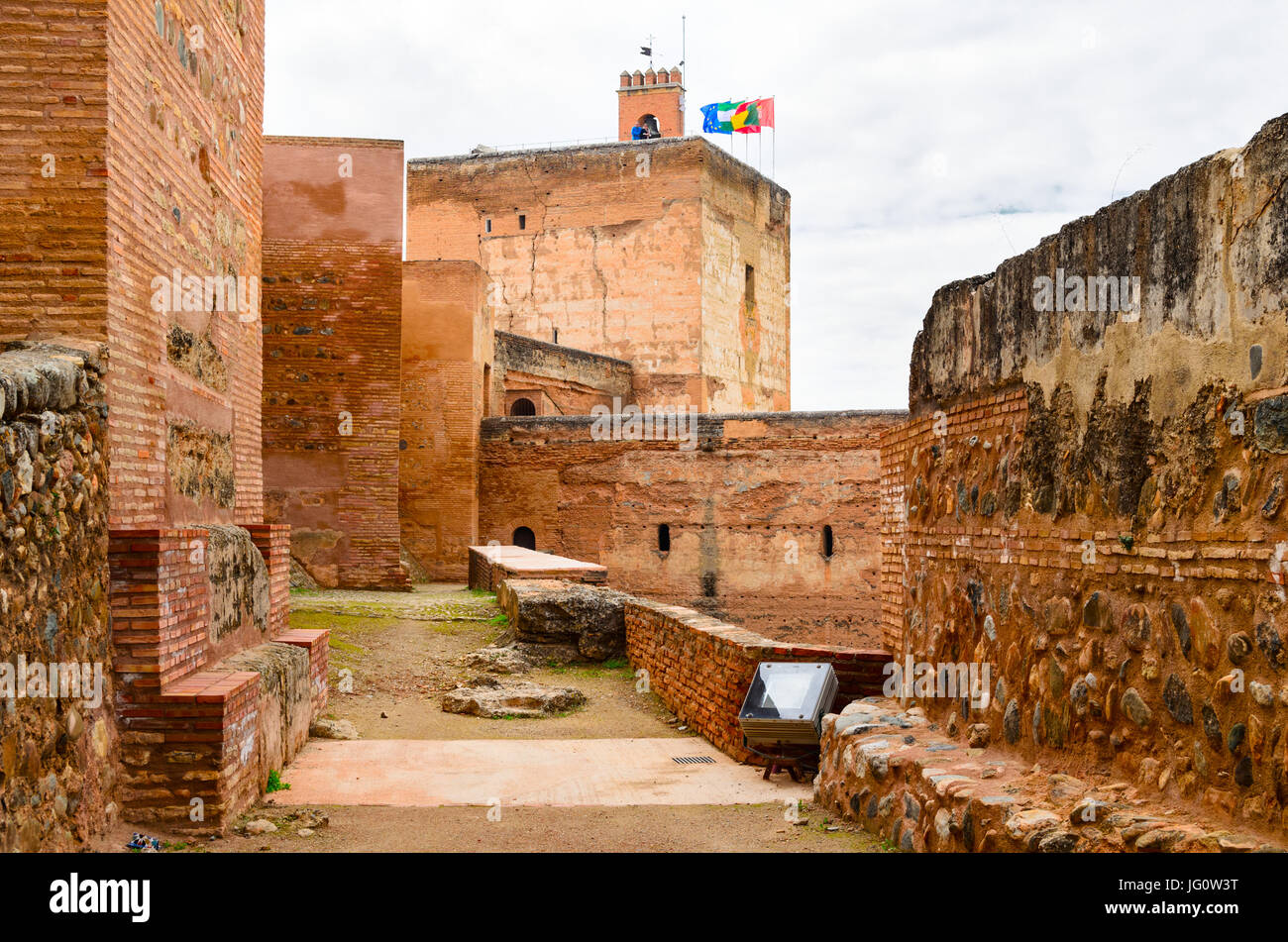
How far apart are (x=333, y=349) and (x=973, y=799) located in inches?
550

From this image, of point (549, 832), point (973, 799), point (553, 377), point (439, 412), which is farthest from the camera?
point (553, 377)

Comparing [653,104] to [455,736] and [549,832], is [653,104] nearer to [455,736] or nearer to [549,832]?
[455,736]

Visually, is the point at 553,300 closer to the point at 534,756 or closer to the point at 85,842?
the point at 534,756

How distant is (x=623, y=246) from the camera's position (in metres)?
32.3

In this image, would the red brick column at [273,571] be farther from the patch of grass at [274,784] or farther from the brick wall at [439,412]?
the brick wall at [439,412]

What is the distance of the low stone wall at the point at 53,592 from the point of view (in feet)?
12.5

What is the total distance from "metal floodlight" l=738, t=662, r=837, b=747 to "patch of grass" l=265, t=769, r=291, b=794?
2.49 metres

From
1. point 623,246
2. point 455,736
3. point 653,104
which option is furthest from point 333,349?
point 653,104

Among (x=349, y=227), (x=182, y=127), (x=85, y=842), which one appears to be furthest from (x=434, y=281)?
(x=85, y=842)

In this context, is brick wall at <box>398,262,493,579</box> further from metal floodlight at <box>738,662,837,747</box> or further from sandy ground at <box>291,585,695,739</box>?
metal floodlight at <box>738,662,837,747</box>

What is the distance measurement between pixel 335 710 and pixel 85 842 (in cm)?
416

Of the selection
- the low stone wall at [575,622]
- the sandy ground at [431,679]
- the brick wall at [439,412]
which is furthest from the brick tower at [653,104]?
the low stone wall at [575,622]

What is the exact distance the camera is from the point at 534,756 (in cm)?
720

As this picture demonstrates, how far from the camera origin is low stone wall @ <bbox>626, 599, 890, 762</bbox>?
6.84m
